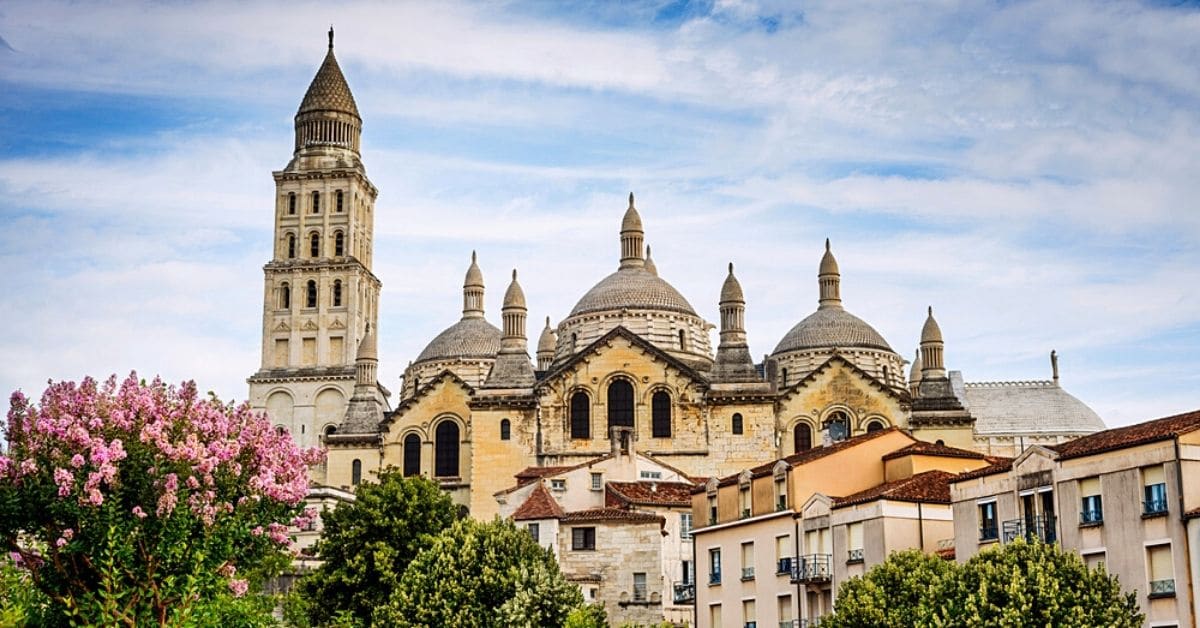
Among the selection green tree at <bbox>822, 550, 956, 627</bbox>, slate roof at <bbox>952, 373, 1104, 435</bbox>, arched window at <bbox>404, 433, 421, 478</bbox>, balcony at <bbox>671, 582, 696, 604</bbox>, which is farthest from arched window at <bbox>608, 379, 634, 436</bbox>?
green tree at <bbox>822, 550, 956, 627</bbox>

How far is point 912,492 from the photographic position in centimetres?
3912

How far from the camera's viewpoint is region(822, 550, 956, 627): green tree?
3241 centimetres

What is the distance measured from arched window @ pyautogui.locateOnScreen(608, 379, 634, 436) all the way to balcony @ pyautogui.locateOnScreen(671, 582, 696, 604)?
1971 centimetres

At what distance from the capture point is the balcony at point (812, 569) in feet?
130

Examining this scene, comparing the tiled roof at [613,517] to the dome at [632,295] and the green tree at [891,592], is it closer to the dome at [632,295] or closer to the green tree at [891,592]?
the green tree at [891,592]

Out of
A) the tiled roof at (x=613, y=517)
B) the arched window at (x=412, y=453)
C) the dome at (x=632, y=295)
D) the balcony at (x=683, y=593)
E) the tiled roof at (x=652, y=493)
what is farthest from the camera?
the dome at (x=632, y=295)

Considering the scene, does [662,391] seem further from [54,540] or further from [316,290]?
[54,540]

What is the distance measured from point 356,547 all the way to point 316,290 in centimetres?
5093

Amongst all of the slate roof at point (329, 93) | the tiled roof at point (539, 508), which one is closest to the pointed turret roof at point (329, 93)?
the slate roof at point (329, 93)

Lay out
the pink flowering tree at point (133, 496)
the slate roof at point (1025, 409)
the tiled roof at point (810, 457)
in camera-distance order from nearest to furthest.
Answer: the pink flowering tree at point (133, 496) → the tiled roof at point (810, 457) → the slate roof at point (1025, 409)

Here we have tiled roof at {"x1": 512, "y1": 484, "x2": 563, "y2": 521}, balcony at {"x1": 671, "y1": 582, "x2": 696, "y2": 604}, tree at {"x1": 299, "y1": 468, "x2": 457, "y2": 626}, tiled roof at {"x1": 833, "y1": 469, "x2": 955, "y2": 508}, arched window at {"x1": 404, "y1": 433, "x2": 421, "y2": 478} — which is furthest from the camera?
arched window at {"x1": 404, "y1": 433, "x2": 421, "y2": 478}

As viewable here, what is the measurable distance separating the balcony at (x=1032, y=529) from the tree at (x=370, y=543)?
19391mm

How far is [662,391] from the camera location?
2936 inches

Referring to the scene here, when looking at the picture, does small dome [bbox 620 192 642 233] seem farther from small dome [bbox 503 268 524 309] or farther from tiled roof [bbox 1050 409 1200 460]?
tiled roof [bbox 1050 409 1200 460]
